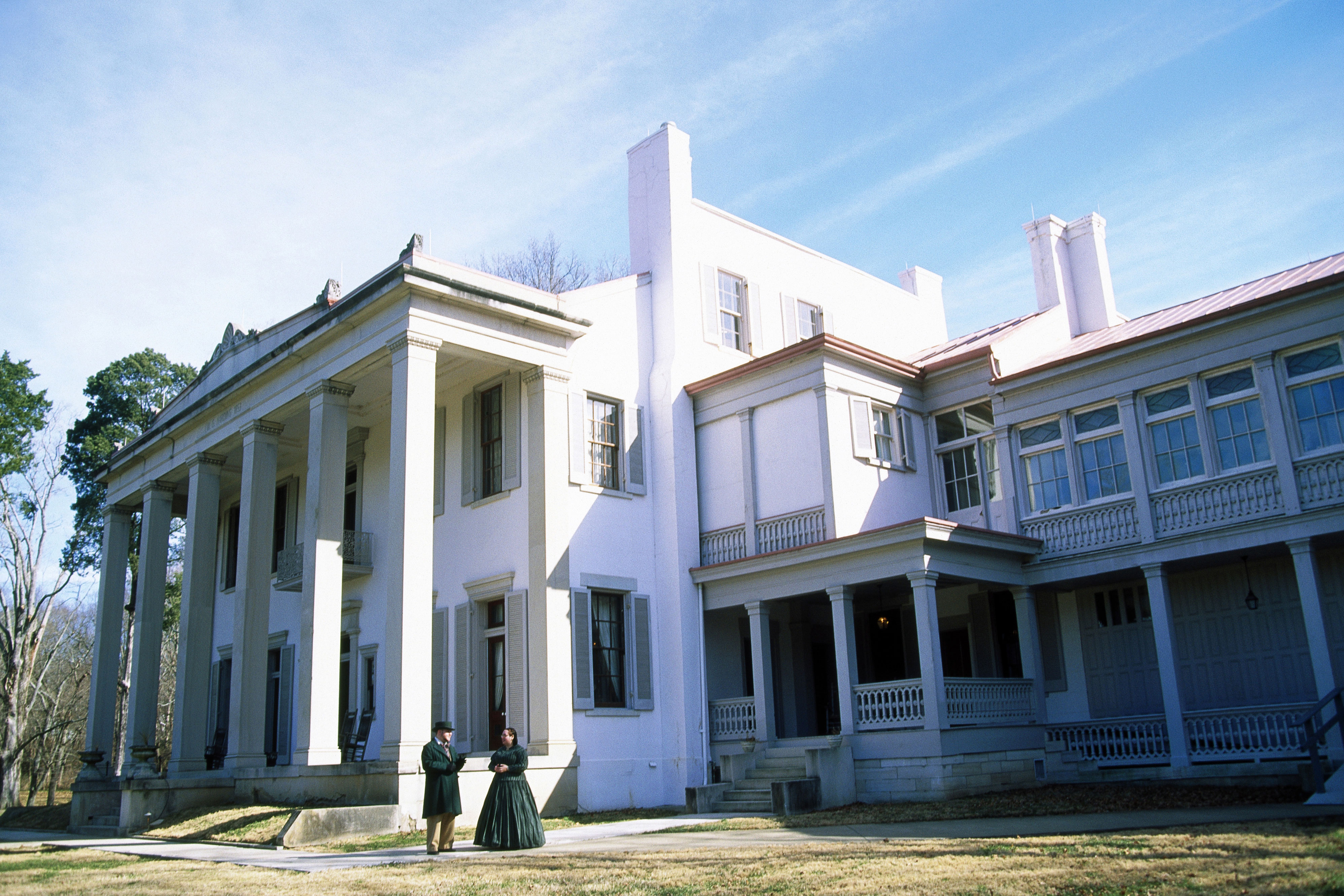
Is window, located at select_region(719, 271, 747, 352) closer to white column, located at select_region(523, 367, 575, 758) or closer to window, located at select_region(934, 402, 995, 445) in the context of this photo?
window, located at select_region(934, 402, 995, 445)

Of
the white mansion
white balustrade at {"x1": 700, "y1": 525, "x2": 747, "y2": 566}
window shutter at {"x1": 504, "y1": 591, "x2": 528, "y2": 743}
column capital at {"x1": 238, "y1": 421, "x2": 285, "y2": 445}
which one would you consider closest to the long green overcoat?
the white mansion

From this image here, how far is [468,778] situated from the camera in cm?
1572

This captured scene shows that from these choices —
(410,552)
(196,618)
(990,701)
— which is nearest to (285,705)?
(196,618)

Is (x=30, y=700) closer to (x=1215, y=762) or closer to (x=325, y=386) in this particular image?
(x=325, y=386)

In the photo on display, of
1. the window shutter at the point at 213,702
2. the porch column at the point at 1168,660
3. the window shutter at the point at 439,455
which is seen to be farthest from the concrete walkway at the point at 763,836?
Result: the window shutter at the point at 213,702

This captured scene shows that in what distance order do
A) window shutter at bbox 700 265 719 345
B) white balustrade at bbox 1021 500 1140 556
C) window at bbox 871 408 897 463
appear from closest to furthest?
1. white balustrade at bbox 1021 500 1140 556
2. window at bbox 871 408 897 463
3. window shutter at bbox 700 265 719 345

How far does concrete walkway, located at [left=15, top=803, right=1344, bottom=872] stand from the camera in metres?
11.0

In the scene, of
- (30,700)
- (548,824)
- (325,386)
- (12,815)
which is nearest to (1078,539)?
(548,824)

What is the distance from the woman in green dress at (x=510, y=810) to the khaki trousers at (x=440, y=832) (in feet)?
1.04

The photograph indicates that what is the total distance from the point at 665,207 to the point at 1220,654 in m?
13.0

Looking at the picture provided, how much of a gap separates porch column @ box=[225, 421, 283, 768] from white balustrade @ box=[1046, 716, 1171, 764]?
14.1m

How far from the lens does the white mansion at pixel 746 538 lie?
54.2 feet

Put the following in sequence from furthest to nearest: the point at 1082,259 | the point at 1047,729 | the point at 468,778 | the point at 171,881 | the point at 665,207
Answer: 1. the point at 1082,259
2. the point at 665,207
3. the point at 1047,729
4. the point at 468,778
5. the point at 171,881

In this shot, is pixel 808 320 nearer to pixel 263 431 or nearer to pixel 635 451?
pixel 635 451
